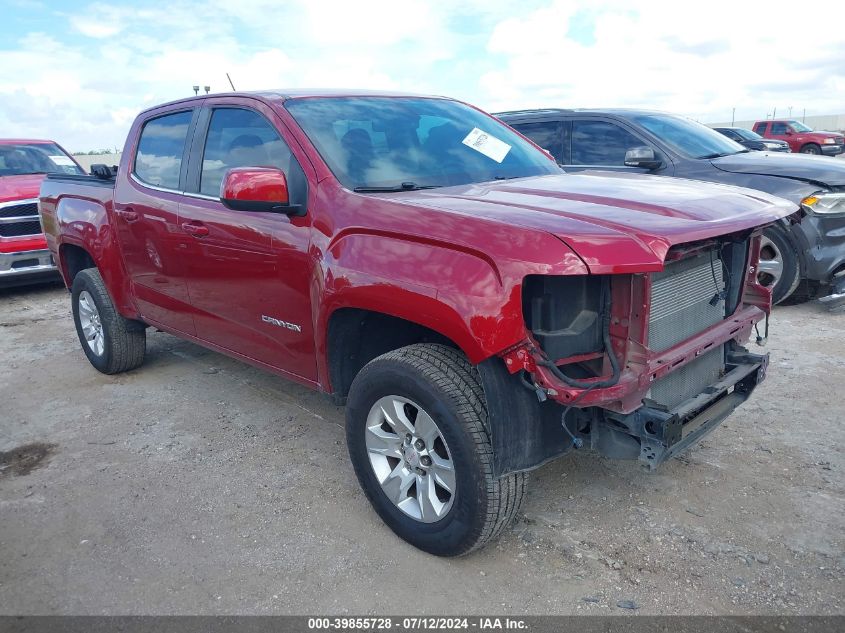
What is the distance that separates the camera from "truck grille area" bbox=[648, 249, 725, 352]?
264 cm

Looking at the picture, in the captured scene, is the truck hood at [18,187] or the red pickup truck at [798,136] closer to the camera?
the truck hood at [18,187]

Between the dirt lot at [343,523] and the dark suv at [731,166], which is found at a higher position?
the dark suv at [731,166]

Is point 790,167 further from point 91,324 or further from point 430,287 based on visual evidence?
point 91,324

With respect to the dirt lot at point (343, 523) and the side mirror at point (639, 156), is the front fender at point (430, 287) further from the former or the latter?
the side mirror at point (639, 156)

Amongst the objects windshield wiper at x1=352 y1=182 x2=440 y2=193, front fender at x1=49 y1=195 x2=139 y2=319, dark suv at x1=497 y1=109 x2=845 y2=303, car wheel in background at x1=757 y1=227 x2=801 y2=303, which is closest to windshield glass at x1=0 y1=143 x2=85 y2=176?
front fender at x1=49 y1=195 x2=139 y2=319

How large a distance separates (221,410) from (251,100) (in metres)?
2.01

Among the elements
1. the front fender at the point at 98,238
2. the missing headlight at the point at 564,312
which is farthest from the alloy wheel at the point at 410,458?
the front fender at the point at 98,238

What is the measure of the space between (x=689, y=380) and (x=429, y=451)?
1156 mm

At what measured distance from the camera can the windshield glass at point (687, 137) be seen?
6590 millimetres

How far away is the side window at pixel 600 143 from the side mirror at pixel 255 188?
15.0 ft

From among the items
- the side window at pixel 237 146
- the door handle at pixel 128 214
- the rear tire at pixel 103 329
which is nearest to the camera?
the side window at pixel 237 146

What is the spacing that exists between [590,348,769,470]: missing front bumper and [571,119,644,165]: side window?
4.20 m

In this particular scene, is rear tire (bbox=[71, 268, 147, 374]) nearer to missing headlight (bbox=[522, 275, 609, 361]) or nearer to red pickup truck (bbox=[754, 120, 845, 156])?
missing headlight (bbox=[522, 275, 609, 361])

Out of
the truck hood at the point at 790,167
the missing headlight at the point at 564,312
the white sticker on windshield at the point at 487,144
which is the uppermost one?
the white sticker on windshield at the point at 487,144
